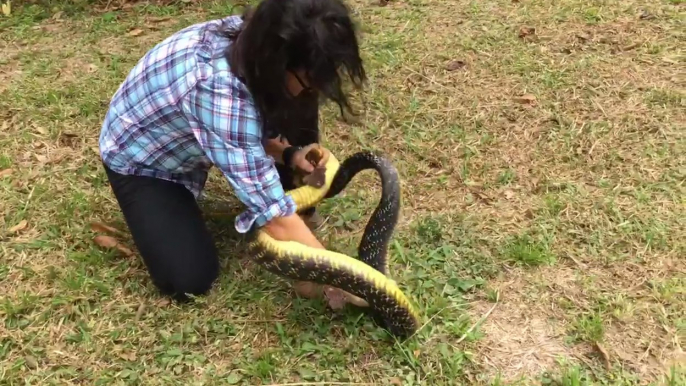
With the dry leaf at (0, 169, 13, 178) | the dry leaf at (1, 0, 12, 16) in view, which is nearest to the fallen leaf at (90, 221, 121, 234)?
the dry leaf at (0, 169, 13, 178)

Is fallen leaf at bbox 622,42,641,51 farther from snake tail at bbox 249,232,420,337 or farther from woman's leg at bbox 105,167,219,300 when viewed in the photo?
woman's leg at bbox 105,167,219,300

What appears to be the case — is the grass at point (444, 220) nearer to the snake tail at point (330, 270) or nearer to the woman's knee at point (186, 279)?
the woman's knee at point (186, 279)

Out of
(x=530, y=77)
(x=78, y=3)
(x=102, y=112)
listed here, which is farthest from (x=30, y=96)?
(x=530, y=77)

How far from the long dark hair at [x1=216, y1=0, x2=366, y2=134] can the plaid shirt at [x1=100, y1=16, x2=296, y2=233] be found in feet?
0.32

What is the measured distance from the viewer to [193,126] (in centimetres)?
200

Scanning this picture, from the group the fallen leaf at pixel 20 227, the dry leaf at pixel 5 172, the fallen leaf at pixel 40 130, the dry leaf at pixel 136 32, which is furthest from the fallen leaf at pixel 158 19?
the fallen leaf at pixel 20 227

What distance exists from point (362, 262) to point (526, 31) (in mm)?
2335

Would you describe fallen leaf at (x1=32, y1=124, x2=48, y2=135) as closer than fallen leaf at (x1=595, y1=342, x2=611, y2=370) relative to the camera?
No

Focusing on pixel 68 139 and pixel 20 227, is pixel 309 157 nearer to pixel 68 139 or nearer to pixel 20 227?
pixel 20 227

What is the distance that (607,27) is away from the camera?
3.80 m

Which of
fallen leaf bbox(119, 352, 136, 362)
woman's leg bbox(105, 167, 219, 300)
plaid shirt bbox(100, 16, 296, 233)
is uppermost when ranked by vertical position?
plaid shirt bbox(100, 16, 296, 233)

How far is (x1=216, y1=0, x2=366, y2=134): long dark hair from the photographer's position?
1732mm

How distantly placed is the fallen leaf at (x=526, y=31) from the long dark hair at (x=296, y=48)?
217 cm

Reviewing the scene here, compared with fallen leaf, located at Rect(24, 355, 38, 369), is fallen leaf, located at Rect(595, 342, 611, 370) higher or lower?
higher
